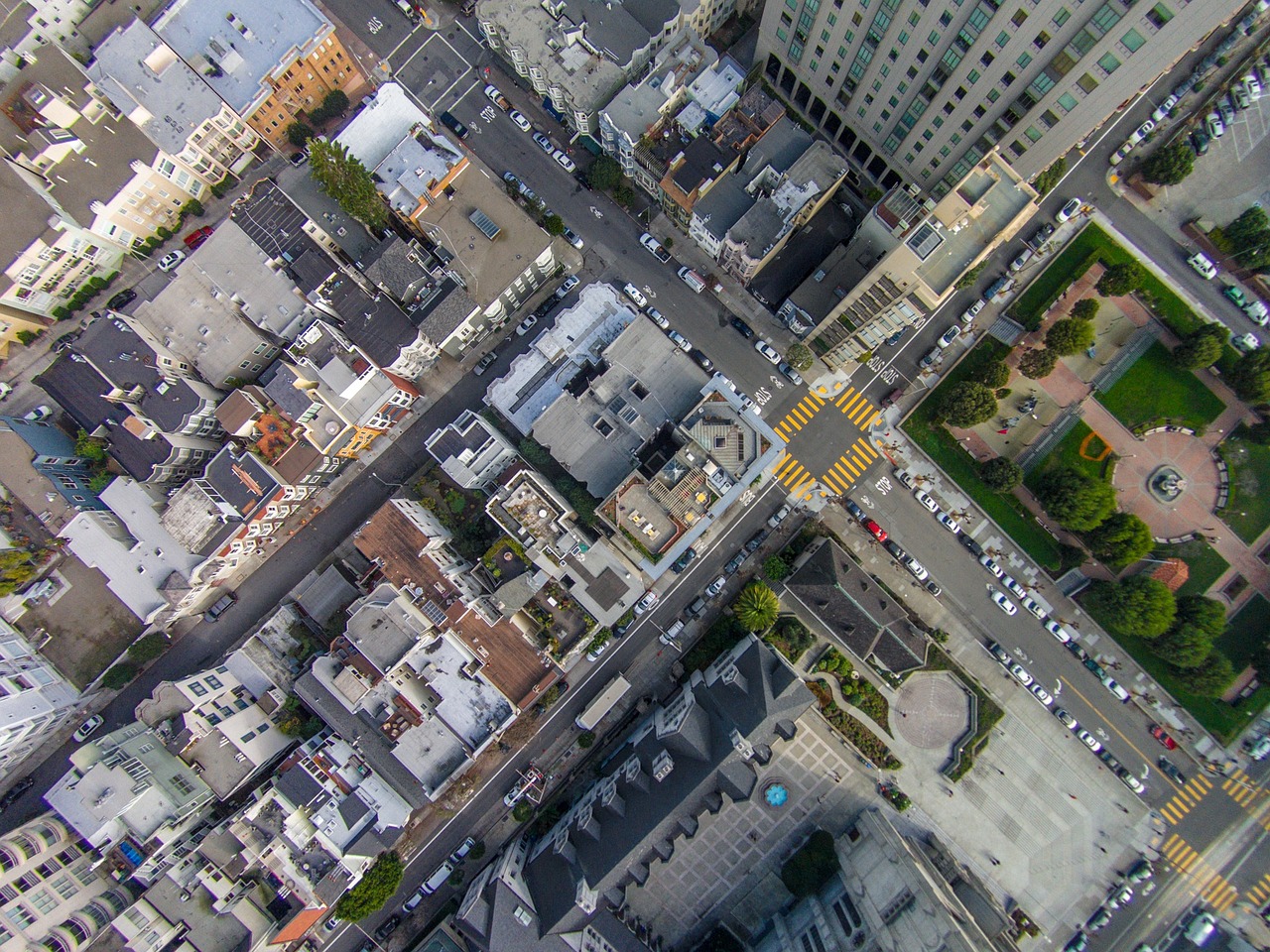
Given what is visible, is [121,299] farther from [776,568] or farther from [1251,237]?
[1251,237]

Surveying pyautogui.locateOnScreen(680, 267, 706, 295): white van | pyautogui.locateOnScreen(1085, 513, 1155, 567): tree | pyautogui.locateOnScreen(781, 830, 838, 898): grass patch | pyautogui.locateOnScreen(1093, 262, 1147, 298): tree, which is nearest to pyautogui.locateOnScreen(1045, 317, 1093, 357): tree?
pyautogui.locateOnScreen(1093, 262, 1147, 298): tree

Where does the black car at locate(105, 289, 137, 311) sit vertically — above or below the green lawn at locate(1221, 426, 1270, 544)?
below

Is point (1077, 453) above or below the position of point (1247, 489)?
below

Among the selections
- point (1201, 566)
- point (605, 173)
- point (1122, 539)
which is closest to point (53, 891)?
point (605, 173)

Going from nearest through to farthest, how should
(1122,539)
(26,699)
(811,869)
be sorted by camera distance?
(811,869), (26,699), (1122,539)

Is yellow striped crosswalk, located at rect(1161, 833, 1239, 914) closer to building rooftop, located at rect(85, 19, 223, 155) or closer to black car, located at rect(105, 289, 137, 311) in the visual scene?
building rooftop, located at rect(85, 19, 223, 155)

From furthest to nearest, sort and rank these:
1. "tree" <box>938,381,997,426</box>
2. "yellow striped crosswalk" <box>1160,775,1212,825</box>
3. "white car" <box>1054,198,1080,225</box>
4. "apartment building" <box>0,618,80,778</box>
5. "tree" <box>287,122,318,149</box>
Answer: "tree" <box>287,122,318,149</box>, "white car" <box>1054,198,1080,225</box>, "yellow striped crosswalk" <box>1160,775,1212,825</box>, "tree" <box>938,381,997,426</box>, "apartment building" <box>0,618,80,778</box>

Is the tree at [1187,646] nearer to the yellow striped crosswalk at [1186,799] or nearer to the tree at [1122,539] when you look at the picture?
the tree at [1122,539]

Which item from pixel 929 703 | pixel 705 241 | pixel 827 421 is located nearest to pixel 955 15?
pixel 705 241

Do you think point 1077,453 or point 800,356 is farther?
point 1077,453
